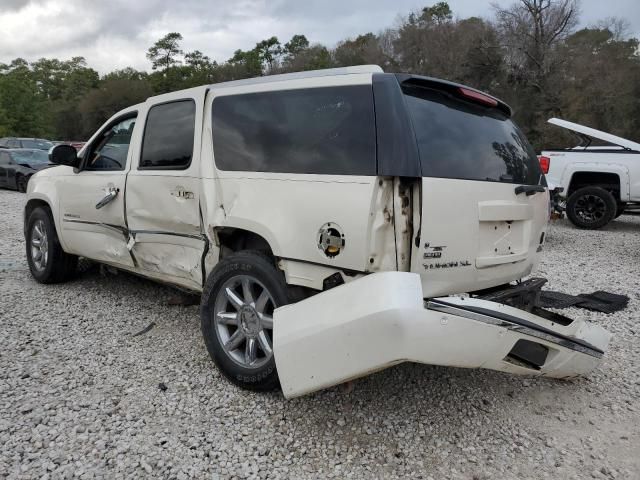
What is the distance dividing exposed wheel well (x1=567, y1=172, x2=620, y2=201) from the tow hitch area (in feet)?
27.5

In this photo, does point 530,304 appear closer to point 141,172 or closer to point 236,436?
point 236,436

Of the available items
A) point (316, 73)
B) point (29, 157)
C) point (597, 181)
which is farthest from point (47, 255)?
point (29, 157)

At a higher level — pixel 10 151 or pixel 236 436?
pixel 10 151

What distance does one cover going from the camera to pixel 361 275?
262 cm

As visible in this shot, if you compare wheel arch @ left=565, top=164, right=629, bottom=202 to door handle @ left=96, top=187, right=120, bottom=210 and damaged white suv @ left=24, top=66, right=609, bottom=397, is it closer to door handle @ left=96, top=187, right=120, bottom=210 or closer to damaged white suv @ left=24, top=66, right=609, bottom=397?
damaged white suv @ left=24, top=66, right=609, bottom=397

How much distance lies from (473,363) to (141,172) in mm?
2911

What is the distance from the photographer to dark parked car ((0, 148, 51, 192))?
16625 mm

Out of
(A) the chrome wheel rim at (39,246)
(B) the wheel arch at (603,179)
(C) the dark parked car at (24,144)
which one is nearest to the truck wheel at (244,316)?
(A) the chrome wheel rim at (39,246)

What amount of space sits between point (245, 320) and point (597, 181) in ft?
30.2

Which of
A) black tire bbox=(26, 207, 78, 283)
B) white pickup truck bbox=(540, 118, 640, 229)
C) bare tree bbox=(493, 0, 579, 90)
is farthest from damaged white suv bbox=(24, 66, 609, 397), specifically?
bare tree bbox=(493, 0, 579, 90)

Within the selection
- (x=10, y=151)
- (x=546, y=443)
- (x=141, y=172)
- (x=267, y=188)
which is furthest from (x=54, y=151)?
(x=10, y=151)

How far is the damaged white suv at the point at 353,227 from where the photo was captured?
2402mm

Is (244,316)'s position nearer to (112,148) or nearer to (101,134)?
(112,148)

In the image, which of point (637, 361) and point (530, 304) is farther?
point (637, 361)
